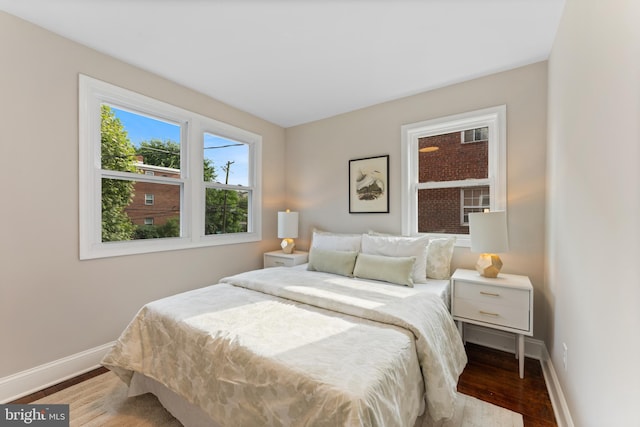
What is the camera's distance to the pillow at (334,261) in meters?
2.57

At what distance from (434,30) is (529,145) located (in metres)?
1.32

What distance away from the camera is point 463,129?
8.99ft

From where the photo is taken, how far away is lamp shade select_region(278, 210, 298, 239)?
361 cm

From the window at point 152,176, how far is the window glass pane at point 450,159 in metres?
2.24

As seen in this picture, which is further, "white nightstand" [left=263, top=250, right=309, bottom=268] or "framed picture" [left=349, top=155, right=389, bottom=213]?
"white nightstand" [left=263, top=250, right=309, bottom=268]

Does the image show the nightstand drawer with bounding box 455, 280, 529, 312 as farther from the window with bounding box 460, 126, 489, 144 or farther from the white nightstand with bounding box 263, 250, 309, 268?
the white nightstand with bounding box 263, 250, 309, 268

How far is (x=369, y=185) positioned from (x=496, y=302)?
177 cm

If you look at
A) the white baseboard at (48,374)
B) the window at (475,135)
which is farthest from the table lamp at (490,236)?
the white baseboard at (48,374)

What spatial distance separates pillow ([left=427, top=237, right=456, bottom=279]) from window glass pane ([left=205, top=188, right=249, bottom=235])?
2379 mm

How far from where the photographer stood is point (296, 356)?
1141 millimetres

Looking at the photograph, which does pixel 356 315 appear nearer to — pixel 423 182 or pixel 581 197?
pixel 581 197

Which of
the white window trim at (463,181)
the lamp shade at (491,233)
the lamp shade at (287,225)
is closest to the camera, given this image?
the lamp shade at (491,233)

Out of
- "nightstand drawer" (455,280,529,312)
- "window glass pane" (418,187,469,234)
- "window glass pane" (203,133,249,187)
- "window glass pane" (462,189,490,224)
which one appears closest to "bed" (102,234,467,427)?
"nightstand drawer" (455,280,529,312)

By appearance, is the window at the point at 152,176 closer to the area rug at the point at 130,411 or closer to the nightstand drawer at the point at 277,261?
the nightstand drawer at the point at 277,261
